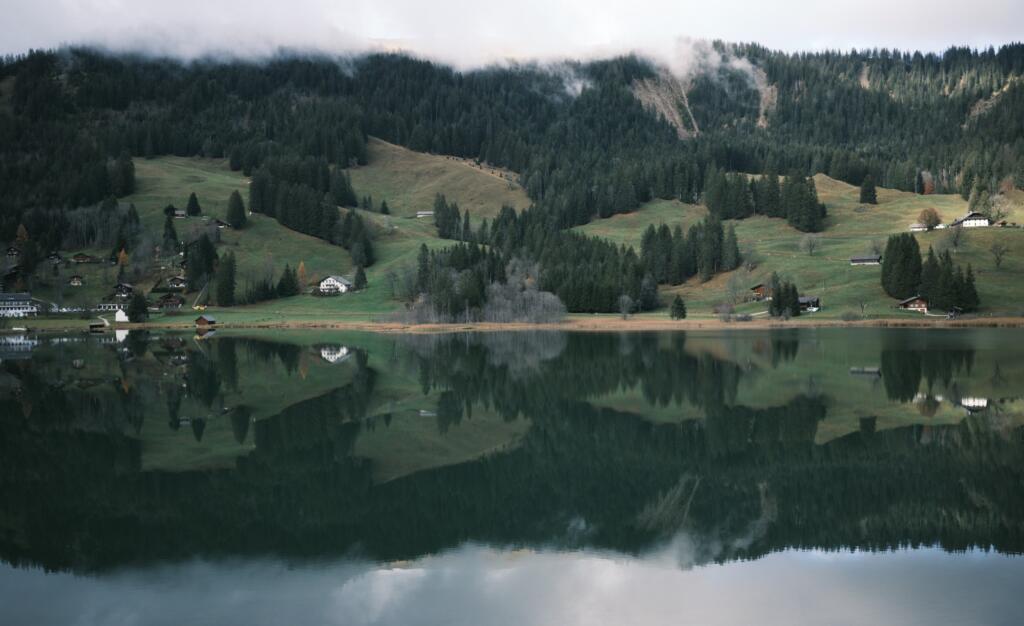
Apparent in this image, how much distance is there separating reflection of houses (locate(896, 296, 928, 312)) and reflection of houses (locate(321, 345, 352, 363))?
70196 millimetres

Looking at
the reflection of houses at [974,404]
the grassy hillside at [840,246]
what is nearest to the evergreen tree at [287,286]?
the grassy hillside at [840,246]

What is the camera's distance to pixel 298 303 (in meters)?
133

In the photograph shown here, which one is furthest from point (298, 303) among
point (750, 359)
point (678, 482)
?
point (678, 482)

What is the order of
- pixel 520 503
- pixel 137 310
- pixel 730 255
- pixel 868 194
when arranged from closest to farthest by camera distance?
pixel 520 503 < pixel 137 310 < pixel 730 255 < pixel 868 194

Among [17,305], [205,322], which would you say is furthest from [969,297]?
[17,305]

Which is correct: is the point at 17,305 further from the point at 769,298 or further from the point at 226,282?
the point at 769,298

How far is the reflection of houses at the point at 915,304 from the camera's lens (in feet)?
340

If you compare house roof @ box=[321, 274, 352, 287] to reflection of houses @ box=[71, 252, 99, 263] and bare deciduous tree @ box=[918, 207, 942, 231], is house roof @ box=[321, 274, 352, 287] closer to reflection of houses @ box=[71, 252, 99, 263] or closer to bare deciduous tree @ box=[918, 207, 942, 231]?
reflection of houses @ box=[71, 252, 99, 263]

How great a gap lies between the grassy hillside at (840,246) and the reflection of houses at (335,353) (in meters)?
55.4

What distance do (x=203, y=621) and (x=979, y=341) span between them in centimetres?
7096

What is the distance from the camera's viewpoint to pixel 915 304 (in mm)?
104312

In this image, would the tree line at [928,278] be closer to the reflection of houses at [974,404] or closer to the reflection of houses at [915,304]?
the reflection of houses at [915,304]

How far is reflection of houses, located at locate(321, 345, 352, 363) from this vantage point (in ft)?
210

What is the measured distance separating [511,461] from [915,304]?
9253 centimetres
